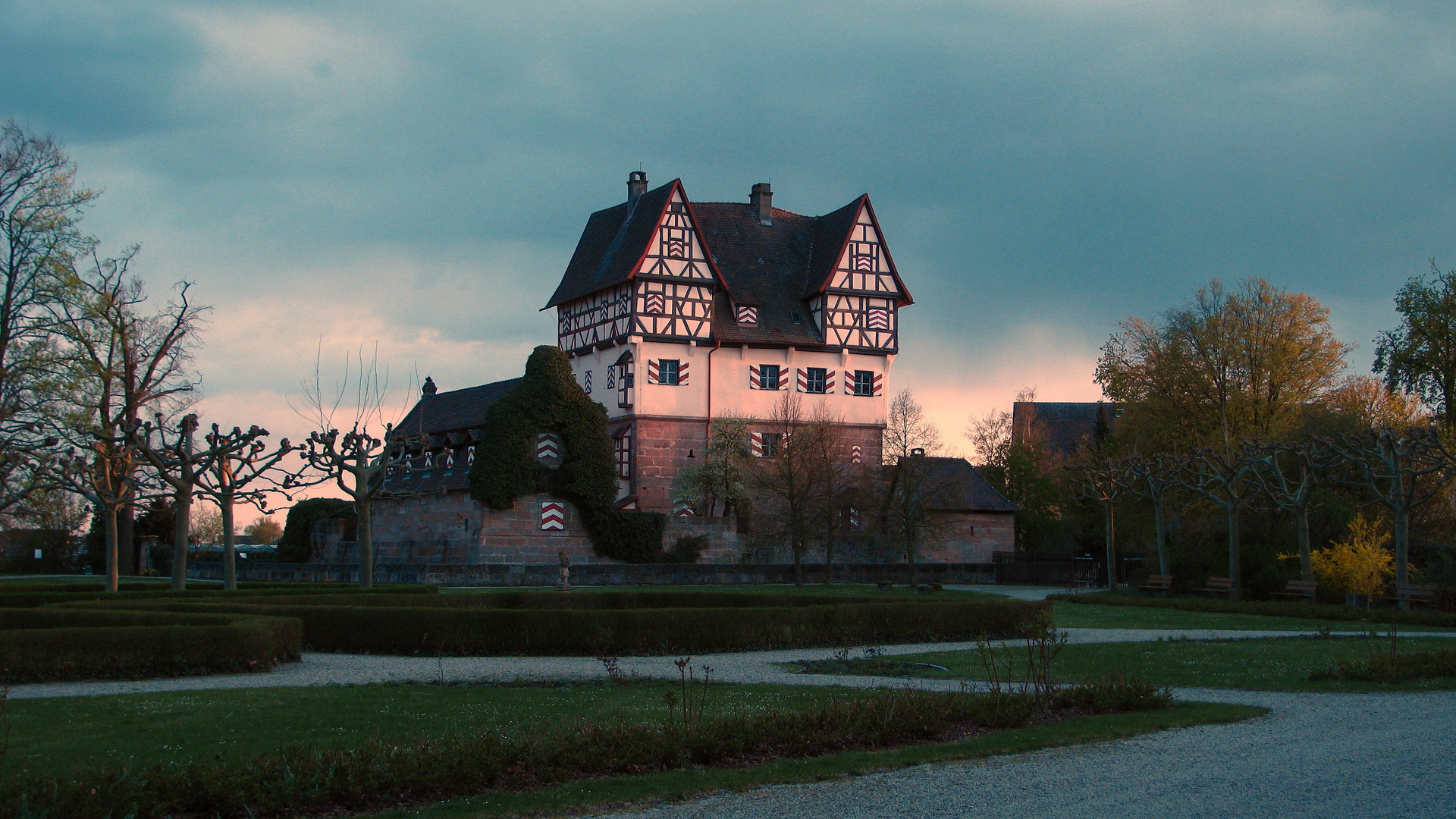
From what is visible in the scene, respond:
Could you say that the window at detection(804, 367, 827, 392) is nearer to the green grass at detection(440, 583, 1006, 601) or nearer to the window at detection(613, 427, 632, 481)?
the window at detection(613, 427, 632, 481)

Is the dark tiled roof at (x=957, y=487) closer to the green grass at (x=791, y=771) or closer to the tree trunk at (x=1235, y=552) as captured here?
the tree trunk at (x=1235, y=552)

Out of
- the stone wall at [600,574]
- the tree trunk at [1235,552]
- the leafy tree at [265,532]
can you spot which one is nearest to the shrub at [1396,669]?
the tree trunk at [1235,552]

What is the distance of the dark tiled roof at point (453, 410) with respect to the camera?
56562 millimetres

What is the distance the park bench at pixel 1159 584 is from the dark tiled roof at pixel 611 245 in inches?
1006

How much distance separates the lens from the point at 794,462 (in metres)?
49.1

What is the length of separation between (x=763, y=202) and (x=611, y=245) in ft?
30.2

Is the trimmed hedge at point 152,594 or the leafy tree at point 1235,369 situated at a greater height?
the leafy tree at point 1235,369

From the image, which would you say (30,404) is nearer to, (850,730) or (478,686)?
(478,686)

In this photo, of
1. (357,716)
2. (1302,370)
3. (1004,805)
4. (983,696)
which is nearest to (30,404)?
(357,716)

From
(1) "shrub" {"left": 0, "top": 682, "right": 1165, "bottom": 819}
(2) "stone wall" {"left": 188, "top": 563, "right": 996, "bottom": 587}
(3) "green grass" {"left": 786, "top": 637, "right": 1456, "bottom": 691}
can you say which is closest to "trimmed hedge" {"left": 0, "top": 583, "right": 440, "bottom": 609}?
(2) "stone wall" {"left": 188, "top": 563, "right": 996, "bottom": 587}

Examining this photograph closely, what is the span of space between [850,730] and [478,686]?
5.86 meters

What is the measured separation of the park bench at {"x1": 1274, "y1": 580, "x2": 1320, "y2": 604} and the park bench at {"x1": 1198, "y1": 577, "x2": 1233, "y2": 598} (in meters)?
2.24

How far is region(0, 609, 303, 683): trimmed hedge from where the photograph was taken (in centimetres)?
1489

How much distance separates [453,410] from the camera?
5944 cm
